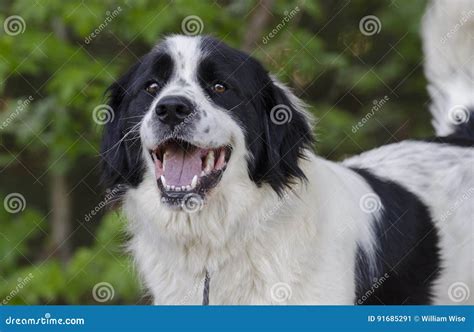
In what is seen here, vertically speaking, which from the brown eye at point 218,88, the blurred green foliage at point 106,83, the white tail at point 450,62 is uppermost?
the white tail at point 450,62

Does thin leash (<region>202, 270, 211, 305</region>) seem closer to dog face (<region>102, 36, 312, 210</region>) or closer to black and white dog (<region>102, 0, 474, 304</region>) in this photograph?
black and white dog (<region>102, 0, 474, 304</region>)

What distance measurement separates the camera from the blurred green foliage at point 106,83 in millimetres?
6750

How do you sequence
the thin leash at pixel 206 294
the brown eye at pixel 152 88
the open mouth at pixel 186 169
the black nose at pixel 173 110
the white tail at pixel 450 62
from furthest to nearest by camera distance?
the white tail at pixel 450 62 < the brown eye at pixel 152 88 < the thin leash at pixel 206 294 < the open mouth at pixel 186 169 < the black nose at pixel 173 110

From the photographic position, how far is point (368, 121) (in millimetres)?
7836

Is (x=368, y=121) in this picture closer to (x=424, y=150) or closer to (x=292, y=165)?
(x=424, y=150)

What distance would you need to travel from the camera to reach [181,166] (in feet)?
12.8

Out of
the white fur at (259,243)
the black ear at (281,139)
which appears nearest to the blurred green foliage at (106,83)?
the black ear at (281,139)

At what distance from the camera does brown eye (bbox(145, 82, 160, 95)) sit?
161 inches

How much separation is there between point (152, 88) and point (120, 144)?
36 cm

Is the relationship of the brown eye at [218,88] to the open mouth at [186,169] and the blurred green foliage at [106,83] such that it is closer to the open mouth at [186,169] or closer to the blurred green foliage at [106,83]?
the open mouth at [186,169]

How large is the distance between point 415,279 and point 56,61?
3.81m

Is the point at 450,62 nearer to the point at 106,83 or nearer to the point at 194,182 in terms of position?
the point at 194,182
